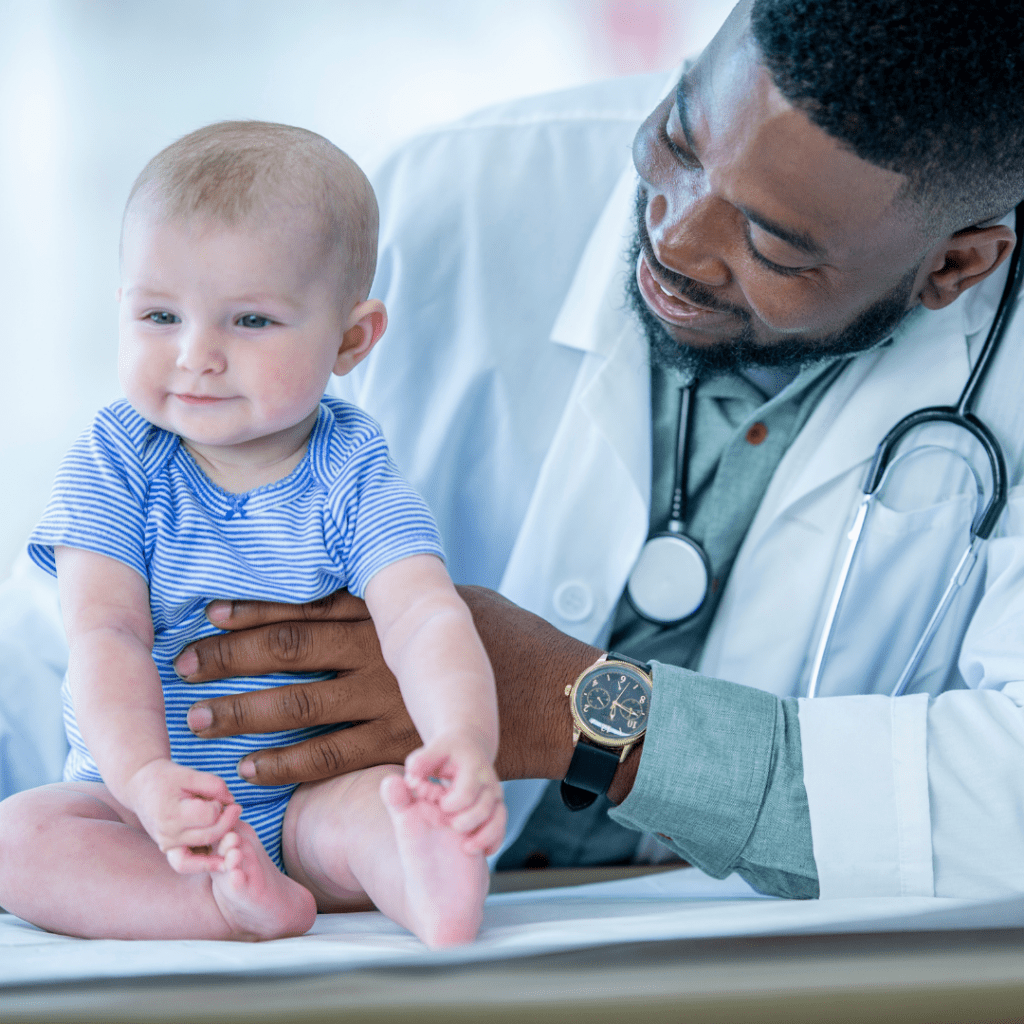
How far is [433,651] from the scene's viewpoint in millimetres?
811

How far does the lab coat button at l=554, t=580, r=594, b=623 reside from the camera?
128 centimetres

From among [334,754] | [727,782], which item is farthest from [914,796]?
[334,754]

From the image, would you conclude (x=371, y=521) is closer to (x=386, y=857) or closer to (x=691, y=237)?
(x=386, y=857)

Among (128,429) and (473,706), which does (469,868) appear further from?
(128,429)

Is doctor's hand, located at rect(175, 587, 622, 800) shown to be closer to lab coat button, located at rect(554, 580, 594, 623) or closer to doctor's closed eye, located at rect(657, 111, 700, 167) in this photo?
lab coat button, located at rect(554, 580, 594, 623)

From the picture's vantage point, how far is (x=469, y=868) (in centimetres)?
76

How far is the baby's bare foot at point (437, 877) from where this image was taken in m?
0.73

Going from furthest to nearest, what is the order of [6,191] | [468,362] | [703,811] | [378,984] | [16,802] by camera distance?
[6,191] < [468,362] < [703,811] < [16,802] < [378,984]

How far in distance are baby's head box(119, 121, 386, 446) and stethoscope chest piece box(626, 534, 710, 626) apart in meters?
0.56

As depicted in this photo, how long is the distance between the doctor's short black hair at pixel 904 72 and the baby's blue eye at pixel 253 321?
553mm

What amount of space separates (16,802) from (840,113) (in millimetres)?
1003

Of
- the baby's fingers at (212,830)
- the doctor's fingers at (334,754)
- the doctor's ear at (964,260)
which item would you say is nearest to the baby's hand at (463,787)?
the baby's fingers at (212,830)

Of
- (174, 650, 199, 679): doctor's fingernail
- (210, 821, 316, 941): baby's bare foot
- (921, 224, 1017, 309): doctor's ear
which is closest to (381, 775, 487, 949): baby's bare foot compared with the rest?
(210, 821, 316, 941): baby's bare foot

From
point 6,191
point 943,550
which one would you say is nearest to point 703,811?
point 943,550
